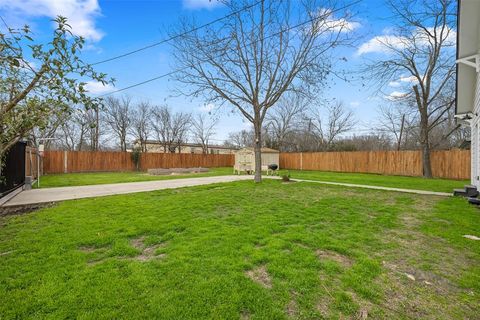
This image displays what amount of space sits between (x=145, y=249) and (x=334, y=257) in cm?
252

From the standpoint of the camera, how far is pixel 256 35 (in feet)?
34.4

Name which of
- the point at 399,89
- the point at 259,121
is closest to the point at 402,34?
the point at 399,89

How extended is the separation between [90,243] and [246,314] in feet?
8.99

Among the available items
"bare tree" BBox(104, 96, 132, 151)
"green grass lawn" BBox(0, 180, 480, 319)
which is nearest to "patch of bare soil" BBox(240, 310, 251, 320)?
"green grass lawn" BBox(0, 180, 480, 319)

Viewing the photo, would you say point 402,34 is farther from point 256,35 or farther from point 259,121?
point 259,121

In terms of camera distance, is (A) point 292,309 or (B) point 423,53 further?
(B) point 423,53

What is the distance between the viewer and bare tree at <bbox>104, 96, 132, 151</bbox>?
97.3ft

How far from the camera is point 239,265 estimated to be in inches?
113

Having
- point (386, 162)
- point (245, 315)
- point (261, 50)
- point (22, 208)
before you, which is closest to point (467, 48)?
point (261, 50)

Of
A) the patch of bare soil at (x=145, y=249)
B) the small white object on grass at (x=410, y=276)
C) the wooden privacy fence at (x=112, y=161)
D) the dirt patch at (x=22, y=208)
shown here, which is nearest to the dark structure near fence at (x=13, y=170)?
the dirt patch at (x=22, y=208)

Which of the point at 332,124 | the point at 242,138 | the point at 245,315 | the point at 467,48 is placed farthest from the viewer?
the point at 242,138

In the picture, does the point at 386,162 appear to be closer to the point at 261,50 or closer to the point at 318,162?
the point at 318,162

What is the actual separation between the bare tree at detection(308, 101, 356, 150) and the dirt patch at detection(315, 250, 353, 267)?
28.2 metres

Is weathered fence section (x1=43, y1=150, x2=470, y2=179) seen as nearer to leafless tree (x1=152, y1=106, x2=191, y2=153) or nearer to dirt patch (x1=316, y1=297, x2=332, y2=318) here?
leafless tree (x1=152, y1=106, x2=191, y2=153)
